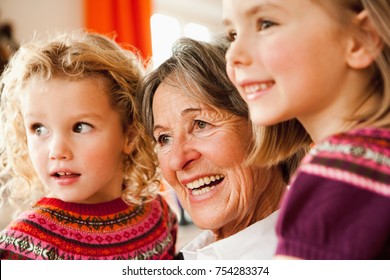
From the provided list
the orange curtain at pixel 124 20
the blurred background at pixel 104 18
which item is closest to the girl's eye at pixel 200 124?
the blurred background at pixel 104 18

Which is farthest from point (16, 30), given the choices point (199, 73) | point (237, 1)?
point (237, 1)

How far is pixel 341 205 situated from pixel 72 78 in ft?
3.17

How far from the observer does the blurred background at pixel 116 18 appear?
181 inches

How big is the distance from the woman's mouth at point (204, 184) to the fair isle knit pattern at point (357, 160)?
1.94ft

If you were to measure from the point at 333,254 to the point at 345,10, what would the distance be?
37cm

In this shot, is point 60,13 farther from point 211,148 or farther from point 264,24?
point 264,24

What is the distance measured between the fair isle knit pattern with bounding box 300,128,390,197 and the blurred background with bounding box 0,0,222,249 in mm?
3600

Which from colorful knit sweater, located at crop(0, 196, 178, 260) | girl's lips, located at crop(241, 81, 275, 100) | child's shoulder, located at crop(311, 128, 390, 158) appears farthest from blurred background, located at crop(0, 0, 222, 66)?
child's shoulder, located at crop(311, 128, 390, 158)

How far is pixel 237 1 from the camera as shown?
2.85 feet

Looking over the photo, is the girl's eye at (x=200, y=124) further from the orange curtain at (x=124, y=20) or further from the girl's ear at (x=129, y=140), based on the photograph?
the orange curtain at (x=124, y=20)

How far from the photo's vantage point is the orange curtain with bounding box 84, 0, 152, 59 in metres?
4.76

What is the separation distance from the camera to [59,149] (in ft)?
4.62

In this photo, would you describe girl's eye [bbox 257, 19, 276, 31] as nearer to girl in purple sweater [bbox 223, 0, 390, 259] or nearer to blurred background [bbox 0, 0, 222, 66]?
girl in purple sweater [bbox 223, 0, 390, 259]

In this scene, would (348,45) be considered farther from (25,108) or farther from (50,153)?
(25,108)
